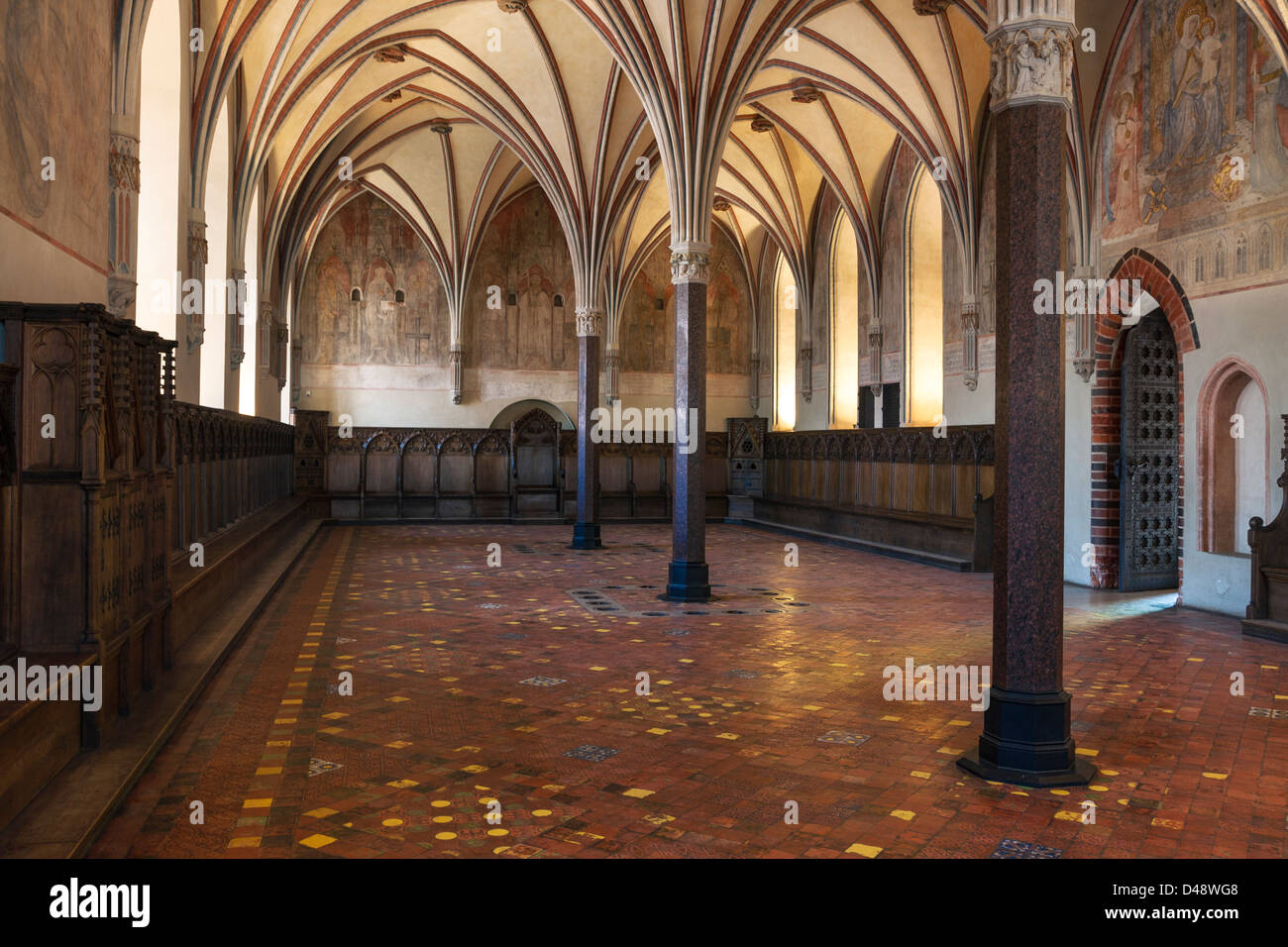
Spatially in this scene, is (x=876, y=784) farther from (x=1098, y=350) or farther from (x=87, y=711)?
(x=1098, y=350)

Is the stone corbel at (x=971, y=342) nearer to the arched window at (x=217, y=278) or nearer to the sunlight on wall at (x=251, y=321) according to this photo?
the arched window at (x=217, y=278)

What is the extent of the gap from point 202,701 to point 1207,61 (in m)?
11.5

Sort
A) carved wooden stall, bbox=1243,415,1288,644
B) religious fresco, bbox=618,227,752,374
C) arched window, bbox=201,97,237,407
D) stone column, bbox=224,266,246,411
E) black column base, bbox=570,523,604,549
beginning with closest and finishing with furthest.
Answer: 1. carved wooden stall, bbox=1243,415,1288,644
2. arched window, bbox=201,97,237,407
3. stone column, bbox=224,266,246,411
4. black column base, bbox=570,523,604,549
5. religious fresco, bbox=618,227,752,374

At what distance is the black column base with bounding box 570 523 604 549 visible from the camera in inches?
659

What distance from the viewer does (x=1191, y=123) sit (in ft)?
34.9

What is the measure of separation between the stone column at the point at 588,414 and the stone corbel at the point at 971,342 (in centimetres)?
630

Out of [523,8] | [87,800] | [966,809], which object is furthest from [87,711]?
[523,8]

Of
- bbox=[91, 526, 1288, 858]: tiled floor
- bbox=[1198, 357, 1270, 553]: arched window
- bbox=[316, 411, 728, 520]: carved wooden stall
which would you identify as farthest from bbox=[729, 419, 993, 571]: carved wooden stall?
bbox=[91, 526, 1288, 858]: tiled floor

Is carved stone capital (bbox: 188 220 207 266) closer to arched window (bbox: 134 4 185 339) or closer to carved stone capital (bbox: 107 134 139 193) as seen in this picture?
arched window (bbox: 134 4 185 339)

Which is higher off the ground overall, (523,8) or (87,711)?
(523,8)

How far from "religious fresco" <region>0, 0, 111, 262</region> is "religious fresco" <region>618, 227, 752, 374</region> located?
727 inches

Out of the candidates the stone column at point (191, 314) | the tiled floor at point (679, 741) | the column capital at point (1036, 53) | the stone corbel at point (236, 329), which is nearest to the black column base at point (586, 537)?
the stone corbel at point (236, 329)

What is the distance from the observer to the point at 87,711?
4.65m

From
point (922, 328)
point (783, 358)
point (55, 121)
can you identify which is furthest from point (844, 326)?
point (55, 121)
